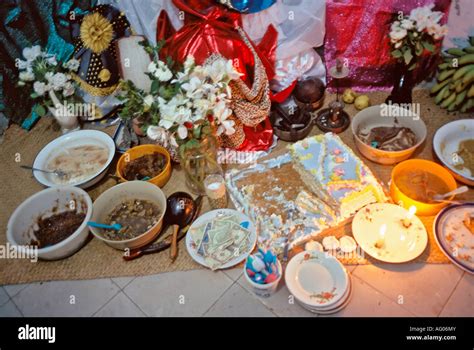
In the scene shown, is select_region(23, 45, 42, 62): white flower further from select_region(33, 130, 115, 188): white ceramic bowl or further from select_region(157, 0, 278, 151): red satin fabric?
select_region(157, 0, 278, 151): red satin fabric

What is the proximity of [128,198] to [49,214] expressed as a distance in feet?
1.35

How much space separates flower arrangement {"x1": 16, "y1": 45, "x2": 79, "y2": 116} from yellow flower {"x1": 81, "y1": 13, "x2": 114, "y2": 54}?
18cm

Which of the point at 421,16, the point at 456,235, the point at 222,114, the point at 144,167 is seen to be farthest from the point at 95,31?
the point at 456,235

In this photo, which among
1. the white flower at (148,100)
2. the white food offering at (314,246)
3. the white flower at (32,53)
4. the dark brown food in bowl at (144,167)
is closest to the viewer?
the white flower at (148,100)

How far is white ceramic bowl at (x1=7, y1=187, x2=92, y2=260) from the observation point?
6.30ft

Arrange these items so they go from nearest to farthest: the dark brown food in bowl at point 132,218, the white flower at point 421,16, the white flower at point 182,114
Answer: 1. the white flower at point 182,114
2. the dark brown food in bowl at point 132,218
3. the white flower at point 421,16

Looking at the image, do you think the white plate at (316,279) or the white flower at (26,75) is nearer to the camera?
the white plate at (316,279)

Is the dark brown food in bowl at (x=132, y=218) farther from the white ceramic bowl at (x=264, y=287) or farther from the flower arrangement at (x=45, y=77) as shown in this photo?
the flower arrangement at (x=45, y=77)

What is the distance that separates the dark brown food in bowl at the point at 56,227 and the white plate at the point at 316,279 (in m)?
1.11

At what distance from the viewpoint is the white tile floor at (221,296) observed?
172 centimetres

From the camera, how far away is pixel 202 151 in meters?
1.98

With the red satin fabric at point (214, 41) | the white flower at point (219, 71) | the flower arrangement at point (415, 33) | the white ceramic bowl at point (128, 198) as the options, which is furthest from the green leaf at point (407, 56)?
the white ceramic bowl at point (128, 198)

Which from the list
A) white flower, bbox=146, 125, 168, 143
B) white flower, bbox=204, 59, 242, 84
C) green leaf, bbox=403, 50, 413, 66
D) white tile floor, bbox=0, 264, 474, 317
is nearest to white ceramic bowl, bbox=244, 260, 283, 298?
white tile floor, bbox=0, 264, 474, 317

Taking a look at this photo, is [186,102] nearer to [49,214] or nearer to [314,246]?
[314,246]
